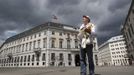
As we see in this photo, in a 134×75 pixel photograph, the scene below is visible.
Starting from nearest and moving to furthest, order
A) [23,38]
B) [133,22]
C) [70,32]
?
[133,22]
[70,32]
[23,38]

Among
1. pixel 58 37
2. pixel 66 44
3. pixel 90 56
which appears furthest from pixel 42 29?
pixel 90 56

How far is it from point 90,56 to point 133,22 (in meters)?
37.6

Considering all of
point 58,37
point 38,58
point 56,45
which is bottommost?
point 38,58

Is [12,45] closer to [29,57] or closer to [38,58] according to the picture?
[29,57]

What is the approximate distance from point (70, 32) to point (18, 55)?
85.6ft

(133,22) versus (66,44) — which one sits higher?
(133,22)

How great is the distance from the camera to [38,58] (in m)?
44.1

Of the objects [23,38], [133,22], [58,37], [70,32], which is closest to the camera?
[133,22]

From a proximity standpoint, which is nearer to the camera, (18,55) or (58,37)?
(58,37)

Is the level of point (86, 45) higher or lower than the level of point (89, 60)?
higher

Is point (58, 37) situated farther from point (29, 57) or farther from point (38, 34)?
point (29, 57)

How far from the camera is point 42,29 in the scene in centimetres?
4634

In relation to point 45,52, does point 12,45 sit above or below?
above

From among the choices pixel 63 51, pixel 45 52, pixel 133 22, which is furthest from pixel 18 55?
pixel 133 22
